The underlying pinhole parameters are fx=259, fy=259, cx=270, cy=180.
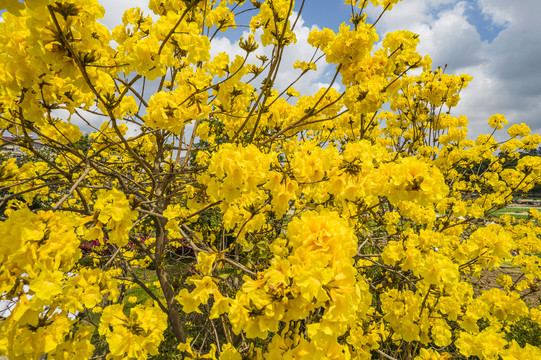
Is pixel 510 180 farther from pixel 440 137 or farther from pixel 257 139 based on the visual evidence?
pixel 257 139

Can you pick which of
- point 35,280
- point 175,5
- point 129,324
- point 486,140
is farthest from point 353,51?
point 486,140

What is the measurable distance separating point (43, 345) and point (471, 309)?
372cm

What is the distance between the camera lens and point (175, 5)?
218 cm

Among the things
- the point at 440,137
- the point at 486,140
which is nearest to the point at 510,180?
the point at 486,140

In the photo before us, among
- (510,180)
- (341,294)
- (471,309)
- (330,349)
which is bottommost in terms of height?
(471,309)

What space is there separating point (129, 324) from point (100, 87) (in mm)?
1733

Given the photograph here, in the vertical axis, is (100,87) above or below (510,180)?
above

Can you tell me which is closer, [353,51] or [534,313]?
[353,51]

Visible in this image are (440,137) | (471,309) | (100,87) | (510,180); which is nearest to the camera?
(100,87)

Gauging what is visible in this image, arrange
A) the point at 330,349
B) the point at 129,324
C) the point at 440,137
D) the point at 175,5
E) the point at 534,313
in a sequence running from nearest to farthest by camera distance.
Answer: the point at 330,349 < the point at 129,324 < the point at 175,5 < the point at 534,313 < the point at 440,137

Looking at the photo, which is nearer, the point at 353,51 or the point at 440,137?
the point at 353,51

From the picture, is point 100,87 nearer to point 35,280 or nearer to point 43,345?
point 35,280

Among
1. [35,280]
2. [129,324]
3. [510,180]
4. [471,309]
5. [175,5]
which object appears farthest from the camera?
[510,180]

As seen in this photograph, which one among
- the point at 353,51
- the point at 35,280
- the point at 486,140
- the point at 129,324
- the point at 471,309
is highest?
the point at 486,140
